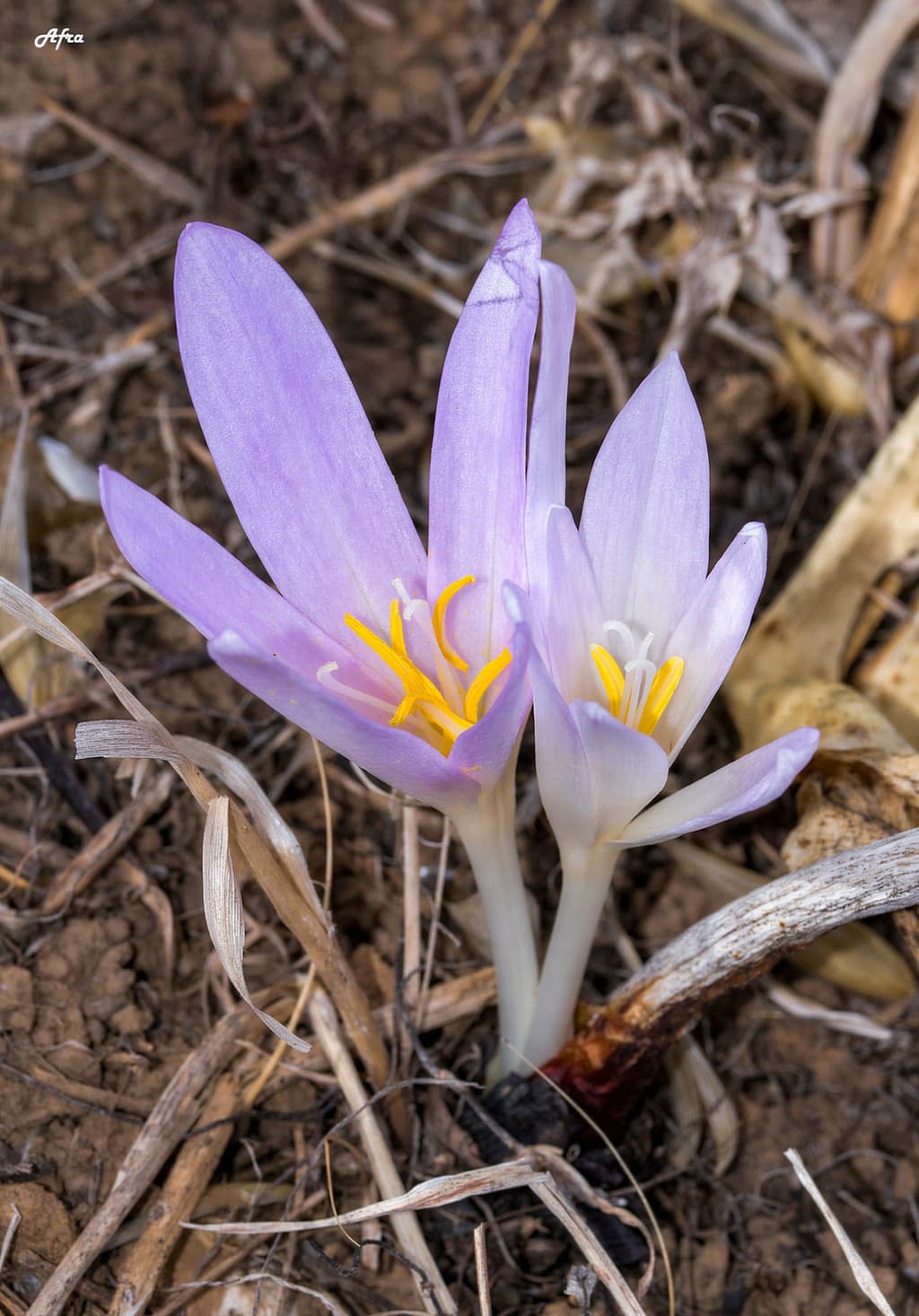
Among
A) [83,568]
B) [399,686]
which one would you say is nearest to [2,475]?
[83,568]

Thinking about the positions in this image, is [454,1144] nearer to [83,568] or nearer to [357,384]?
[83,568]

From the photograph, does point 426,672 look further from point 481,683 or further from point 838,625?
point 838,625

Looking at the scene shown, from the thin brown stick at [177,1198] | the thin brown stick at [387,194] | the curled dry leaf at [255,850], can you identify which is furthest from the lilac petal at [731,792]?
the thin brown stick at [387,194]

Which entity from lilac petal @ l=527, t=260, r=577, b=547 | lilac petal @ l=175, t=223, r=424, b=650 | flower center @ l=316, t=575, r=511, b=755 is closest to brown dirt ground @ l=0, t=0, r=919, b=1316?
flower center @ l=316, t=575, r=511, b=755

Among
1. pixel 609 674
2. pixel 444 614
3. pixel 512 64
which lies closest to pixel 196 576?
pixel 444 614

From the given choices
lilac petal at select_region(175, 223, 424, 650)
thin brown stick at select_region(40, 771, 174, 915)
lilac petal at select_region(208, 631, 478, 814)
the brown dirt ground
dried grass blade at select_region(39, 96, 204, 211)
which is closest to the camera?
lilac petal at select_region(208, 631, 478, 814)

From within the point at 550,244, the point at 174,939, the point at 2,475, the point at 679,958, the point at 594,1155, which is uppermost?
the point at 550,244

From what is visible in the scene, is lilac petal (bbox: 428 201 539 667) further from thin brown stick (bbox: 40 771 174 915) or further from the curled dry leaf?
thin brown stick (bbox: 40 771 174 915)

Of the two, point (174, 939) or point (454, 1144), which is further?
point (174, 939)
